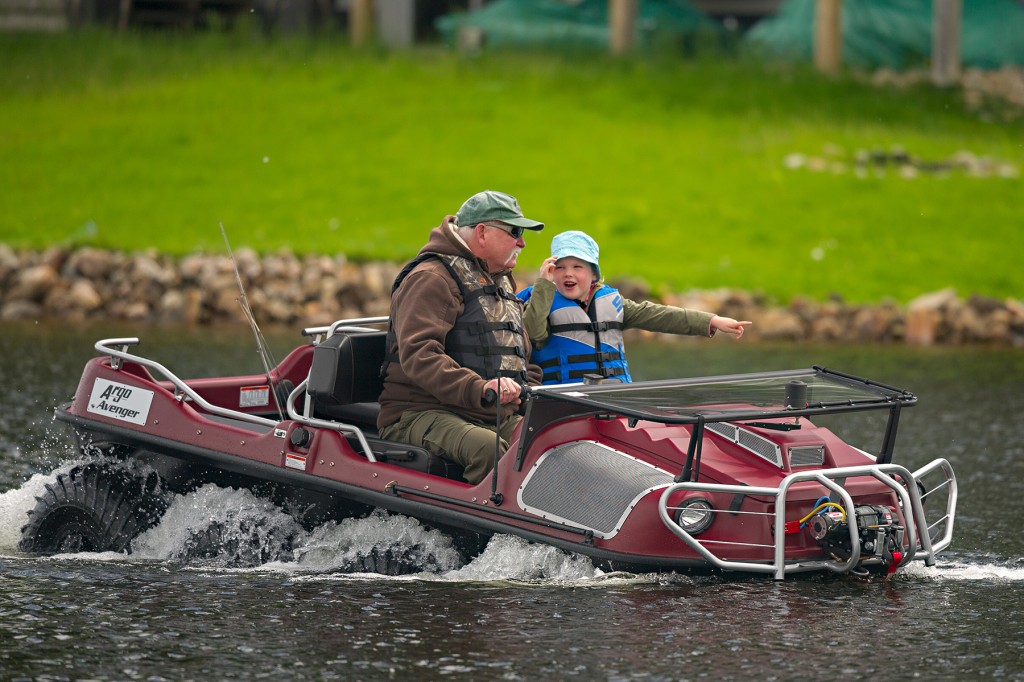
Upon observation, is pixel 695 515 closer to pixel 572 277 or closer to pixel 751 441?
pixel 751 441

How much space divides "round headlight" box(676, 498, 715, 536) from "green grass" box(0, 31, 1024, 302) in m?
14.2

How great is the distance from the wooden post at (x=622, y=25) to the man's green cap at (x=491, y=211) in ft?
74.4

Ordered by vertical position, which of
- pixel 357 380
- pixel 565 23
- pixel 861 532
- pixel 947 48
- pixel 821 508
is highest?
pixel 565 23

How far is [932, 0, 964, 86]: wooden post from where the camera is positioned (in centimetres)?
2945

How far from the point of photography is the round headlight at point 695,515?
7.75 meters

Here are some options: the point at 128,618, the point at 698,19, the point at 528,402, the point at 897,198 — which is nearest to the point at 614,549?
the point at 528,402

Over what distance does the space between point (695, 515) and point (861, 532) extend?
0.75m

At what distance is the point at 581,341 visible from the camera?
9.03 meters

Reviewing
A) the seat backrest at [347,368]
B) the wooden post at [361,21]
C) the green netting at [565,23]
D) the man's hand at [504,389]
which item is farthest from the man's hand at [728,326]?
A: the wooden post at [361,21]

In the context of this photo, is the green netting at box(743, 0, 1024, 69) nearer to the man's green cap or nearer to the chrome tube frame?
the man's green cap

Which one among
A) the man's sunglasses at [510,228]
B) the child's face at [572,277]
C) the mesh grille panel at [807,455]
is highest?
the man's sunglasses at [510,228]

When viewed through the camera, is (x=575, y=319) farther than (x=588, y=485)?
Yes

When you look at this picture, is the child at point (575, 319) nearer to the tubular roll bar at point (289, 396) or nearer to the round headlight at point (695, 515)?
the tubular roll bar at point (289, 396)

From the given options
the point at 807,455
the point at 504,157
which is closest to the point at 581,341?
the point at 807,455
